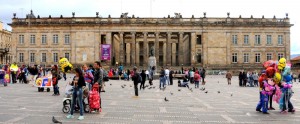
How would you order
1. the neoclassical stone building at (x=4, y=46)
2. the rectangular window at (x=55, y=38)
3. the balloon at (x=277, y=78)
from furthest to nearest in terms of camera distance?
the neoclassical stone building at (x=4, y=46)
the rectangular window at (x=55, y=38)
the balloon at (x=277, y=78)

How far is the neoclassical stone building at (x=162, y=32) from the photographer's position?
78000 mm

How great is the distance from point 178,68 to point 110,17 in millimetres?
14961

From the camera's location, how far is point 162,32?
78750mm

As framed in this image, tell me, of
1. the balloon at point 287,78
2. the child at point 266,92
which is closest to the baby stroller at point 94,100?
the child at point 266,92

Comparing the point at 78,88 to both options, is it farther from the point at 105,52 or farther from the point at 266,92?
the point at 105,52

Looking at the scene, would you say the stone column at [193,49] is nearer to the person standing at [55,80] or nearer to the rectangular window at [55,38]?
the rectangular window at [55,38]

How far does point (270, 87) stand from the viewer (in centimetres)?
1540

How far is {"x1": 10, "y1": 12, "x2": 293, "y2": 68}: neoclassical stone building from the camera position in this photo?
256 ft

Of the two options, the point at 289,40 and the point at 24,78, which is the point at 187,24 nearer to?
the point at 289,40

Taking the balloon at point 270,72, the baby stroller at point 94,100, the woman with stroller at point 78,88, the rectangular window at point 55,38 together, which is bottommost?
the baby stroller at point 94,100

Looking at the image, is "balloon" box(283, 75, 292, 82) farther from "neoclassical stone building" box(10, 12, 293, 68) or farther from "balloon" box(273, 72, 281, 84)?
"neoclassical stone building" box(10, 12, 293, 68)

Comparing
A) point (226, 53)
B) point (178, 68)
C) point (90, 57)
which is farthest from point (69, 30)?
point (226, 53)

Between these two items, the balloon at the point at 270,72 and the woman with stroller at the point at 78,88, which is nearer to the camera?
the woman with stroller at the point at 78,88

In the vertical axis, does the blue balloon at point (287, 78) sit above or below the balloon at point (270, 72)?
below
